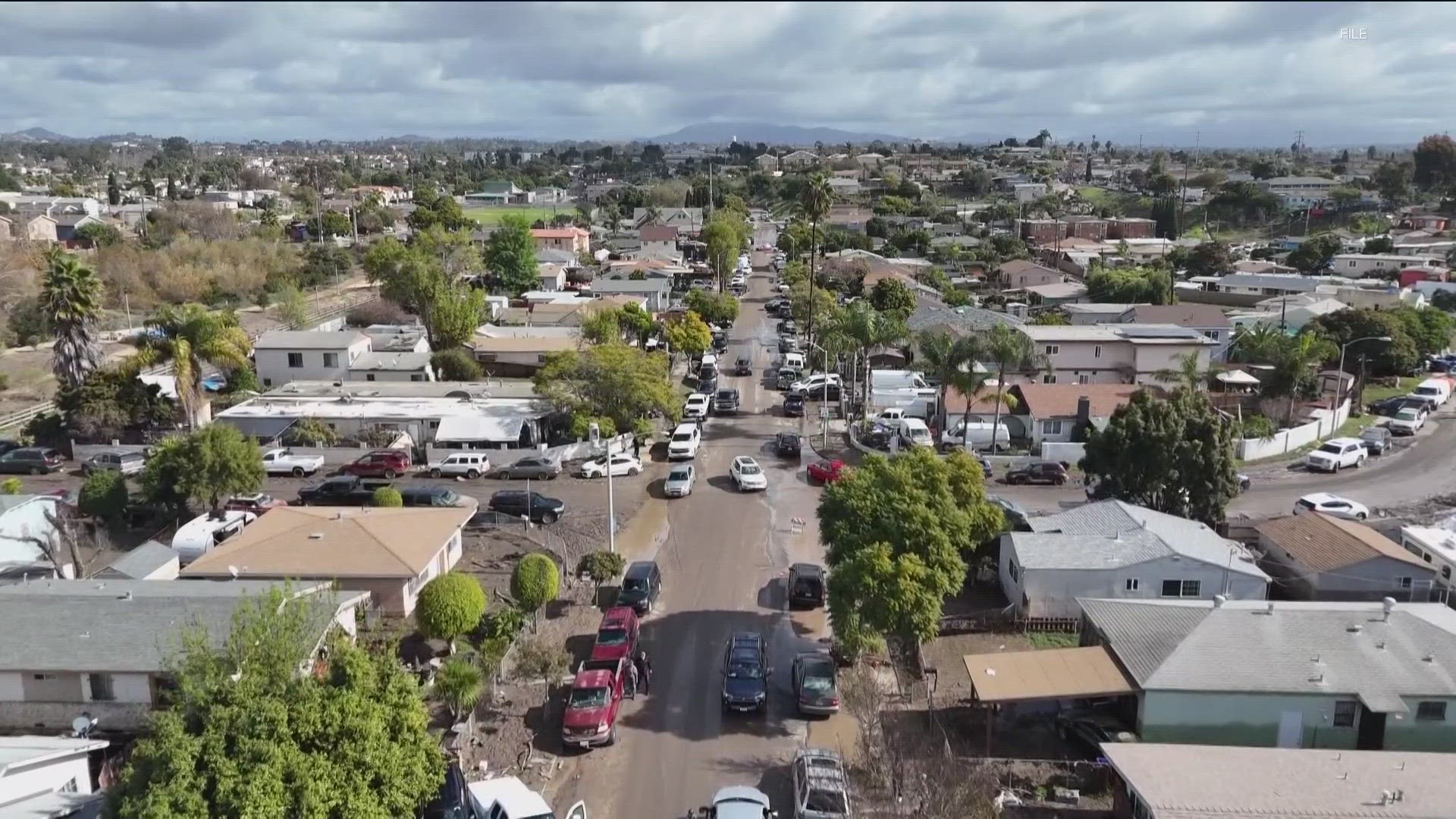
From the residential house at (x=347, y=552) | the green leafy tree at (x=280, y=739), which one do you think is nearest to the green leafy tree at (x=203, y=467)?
the residential house at (x=347, y=552)

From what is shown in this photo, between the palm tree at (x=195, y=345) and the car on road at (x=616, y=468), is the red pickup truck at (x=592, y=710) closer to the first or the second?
the car on road at (x=616, y=468)

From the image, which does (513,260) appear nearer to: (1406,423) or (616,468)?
(616,468)

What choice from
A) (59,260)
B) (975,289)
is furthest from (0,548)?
(975,289)

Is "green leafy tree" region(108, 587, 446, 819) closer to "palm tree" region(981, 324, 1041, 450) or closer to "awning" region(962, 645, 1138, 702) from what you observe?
"awning" region(962, 645, 1138, 702)

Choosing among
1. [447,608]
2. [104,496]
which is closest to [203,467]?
[104,496]

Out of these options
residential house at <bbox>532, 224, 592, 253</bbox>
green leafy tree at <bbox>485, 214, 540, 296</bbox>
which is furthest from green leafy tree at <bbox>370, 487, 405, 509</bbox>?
residential house at <bbox>532, 224, 592, 253</bbox>

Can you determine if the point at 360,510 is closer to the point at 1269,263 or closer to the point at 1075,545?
the point at 1075,545

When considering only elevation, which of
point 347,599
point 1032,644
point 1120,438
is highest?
point 1120,438
